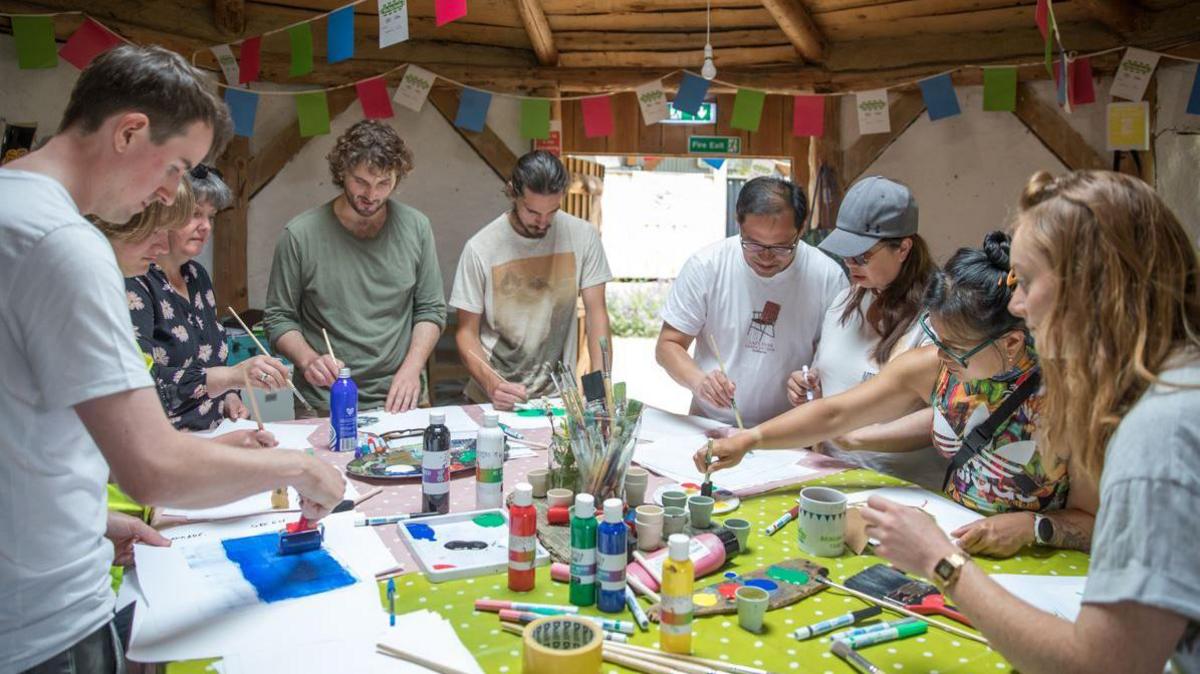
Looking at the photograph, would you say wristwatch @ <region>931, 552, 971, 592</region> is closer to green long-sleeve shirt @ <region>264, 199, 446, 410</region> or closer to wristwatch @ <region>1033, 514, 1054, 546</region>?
wristwatch @ <region>1033, 514, 1054, 546</region>

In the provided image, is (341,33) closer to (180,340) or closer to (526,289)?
(526,289)

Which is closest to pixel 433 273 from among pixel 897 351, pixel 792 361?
pixel 792 361

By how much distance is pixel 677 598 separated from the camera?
133 cm

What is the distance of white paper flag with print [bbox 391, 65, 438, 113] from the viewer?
16.0ft

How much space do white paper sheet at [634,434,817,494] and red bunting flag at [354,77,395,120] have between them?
3.12 metres

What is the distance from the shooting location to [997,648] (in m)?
1.22

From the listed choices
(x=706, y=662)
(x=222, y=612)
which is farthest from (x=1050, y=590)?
(x=222, y=612)

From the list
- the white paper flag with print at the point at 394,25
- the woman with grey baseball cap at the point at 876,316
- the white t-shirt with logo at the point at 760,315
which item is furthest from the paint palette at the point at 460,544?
the white paper flag with print at the point at 394,25

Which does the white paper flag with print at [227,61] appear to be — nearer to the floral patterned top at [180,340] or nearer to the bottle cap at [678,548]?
the floral patterned top at [180,340]

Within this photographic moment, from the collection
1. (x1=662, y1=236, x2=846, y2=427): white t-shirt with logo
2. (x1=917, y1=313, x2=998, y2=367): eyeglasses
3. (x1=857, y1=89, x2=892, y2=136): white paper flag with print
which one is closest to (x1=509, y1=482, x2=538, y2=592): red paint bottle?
(x1=917, y1=313, x2=998, y2=367): eyeglasses

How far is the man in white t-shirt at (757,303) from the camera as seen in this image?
2934 mm

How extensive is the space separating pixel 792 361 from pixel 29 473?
2.34m

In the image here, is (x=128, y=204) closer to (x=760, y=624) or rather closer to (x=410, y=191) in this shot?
(x=760, y=624)

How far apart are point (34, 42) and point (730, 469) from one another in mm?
3773
